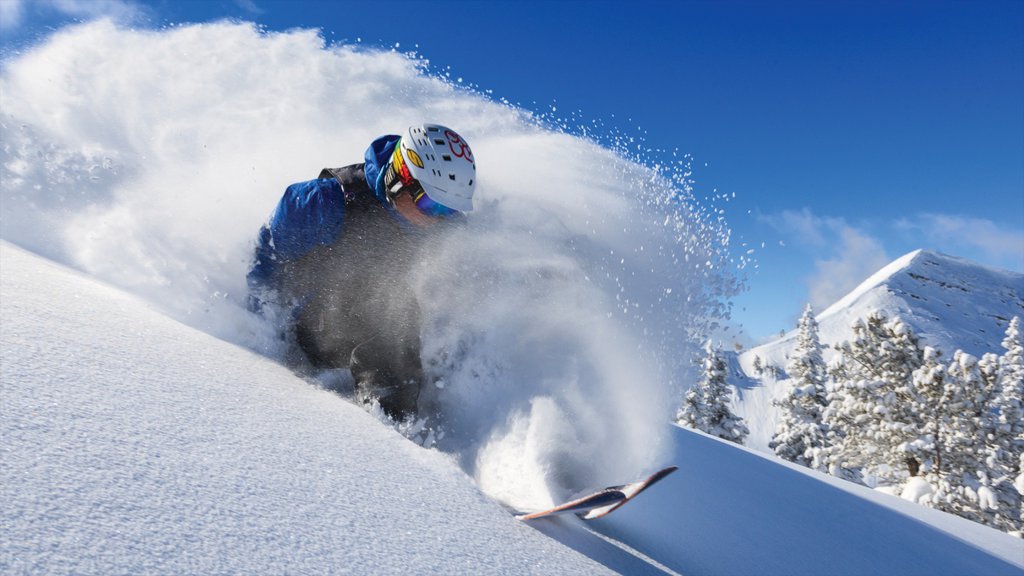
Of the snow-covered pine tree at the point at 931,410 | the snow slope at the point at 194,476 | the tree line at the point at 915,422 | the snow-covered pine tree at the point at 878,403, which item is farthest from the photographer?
the snow-covered pine tree at the point at 878,403

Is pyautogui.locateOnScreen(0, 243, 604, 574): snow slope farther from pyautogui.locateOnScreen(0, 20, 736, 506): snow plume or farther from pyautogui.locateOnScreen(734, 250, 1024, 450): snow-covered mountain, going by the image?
pyautogui.locateOnScreen(734, 250, 1024, 450): snow-covered mountain

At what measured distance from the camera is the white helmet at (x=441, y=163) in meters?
4.22

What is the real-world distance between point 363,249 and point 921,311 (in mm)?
171466

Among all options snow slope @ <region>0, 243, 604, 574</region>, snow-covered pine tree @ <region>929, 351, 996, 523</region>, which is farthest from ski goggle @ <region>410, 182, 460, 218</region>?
snow-covered pine tree @ <region>929, 351, 996, 523</region>

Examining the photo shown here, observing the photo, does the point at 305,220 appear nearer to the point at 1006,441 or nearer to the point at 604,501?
the point at 604,501

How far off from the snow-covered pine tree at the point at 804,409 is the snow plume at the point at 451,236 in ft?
68.3

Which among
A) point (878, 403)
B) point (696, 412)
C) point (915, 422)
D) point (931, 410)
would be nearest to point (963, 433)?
point (931, 410)

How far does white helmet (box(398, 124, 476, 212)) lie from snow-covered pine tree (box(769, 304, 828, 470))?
22.7 metres

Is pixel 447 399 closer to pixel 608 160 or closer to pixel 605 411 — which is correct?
pixel 605 411

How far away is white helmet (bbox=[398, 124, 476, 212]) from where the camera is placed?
13.9 feet

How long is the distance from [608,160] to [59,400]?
19.6 feet

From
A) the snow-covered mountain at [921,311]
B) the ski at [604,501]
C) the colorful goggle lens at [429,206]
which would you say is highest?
the snow-covered mountain at [921,311]

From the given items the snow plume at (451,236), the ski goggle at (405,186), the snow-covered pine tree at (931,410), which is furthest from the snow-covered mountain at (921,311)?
the ski goggle at (405,186)

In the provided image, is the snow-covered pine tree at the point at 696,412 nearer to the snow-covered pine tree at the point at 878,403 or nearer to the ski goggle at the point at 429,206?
the snow-covered pine tree at the point at 878,403
